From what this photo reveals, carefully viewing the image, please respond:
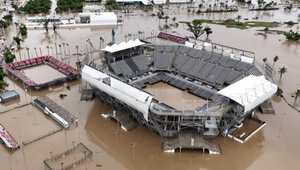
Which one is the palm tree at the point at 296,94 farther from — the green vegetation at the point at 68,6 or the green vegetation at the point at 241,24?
the green vegetation at the point at 68,6

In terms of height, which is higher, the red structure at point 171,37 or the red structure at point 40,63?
the red structure at point 171,37

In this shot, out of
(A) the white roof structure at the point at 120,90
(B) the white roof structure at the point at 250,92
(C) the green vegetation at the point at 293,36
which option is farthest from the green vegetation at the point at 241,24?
(A) the white roof structure at the point at 120,90

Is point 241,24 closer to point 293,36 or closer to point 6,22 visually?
point 293,36

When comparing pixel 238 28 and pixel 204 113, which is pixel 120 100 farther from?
pixel 238 28

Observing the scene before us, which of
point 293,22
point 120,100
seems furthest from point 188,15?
A: point 120,100

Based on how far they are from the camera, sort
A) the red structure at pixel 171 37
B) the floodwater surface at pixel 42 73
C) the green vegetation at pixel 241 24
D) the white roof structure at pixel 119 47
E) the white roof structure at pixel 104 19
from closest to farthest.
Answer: the white roof structure at pixel 119 47
the floodwater surface at pixel 42 73
the red structure at pixel 171 37
the green vegetation at pixel 241 24
the white roof structure at pixel 104 19

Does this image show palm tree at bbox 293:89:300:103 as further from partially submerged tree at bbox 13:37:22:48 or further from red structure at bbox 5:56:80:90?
partially submerged tree at bbox 13:37:22:48

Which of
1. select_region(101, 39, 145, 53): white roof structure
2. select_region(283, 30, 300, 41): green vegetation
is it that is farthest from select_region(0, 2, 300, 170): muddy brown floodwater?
select_region(283, 30, 300, 41): green vegetation
